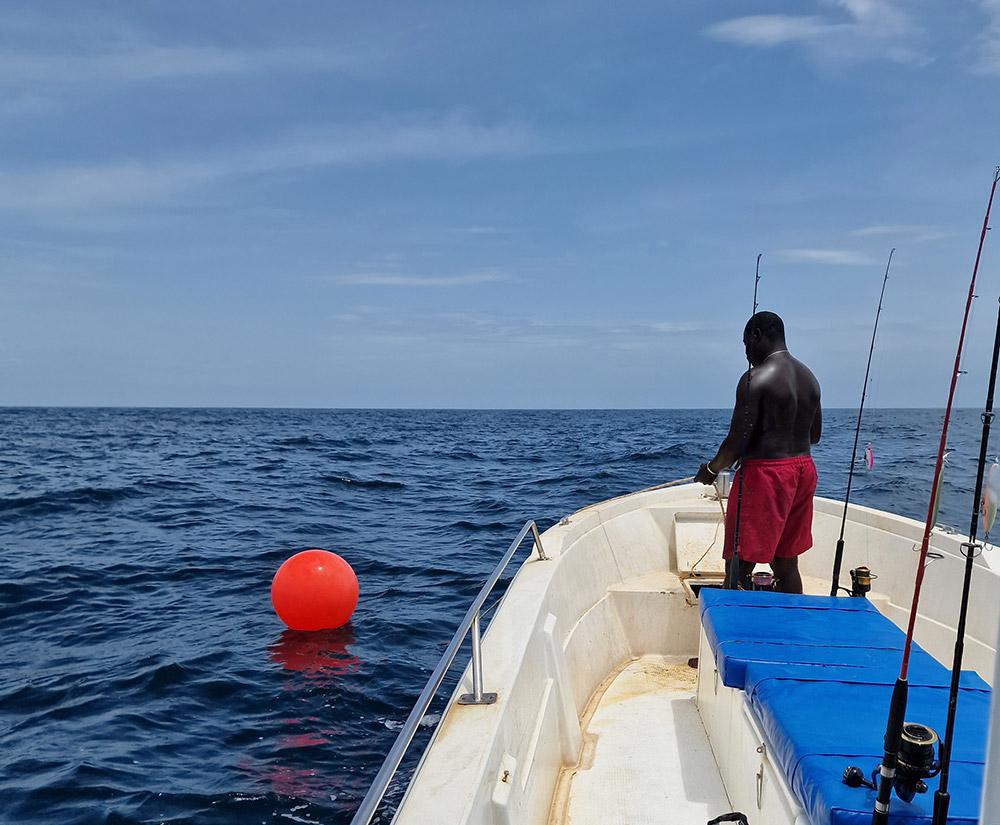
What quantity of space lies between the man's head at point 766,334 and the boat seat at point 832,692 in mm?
1200

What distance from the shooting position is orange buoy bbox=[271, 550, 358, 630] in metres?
6.05

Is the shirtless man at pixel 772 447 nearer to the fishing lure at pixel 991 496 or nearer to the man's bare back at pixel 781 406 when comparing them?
the man's bare back at pixel 781 406

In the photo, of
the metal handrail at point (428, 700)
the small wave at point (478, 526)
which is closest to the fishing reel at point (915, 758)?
the metal handrail at point (428, 700)

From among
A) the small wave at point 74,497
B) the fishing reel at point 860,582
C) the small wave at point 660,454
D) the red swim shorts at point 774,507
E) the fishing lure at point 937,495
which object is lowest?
the small wave at point 74,497

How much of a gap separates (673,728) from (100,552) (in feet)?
27.3

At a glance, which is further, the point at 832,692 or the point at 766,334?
the point at 766,334

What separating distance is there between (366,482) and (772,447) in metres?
14.3

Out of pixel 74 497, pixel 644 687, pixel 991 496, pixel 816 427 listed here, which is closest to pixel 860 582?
pixel 816 427

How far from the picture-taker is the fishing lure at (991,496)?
0.96 metres

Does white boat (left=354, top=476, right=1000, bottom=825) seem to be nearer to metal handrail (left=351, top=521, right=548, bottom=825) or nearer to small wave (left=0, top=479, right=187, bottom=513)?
metal handrail (left=351, top=521, right=548, bottom=825)

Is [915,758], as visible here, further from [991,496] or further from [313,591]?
[313,591]

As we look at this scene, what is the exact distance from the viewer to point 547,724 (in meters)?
2.91

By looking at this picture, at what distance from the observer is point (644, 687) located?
13.5 feet

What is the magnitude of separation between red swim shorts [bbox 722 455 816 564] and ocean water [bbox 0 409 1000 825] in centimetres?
80
